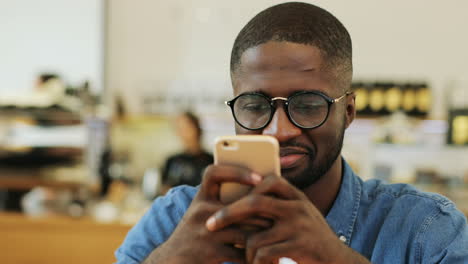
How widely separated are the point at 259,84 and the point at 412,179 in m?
3.43

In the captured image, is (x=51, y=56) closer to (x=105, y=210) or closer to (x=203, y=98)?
(x=203, y=98)

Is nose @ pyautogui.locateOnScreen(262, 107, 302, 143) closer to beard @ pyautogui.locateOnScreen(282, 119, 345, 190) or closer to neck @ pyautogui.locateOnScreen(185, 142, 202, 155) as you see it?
beard @ pyautogui.locateOnScreen(282, 119, 345, 190)

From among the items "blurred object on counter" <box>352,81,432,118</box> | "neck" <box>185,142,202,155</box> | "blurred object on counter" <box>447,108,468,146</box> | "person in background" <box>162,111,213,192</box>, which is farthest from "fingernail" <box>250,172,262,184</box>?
"blurred object on counter" <box>352,81,432,118</box>

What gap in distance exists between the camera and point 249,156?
2.55 ft

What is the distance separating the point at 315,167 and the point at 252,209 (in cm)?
30

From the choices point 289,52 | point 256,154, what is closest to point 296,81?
point 289,52

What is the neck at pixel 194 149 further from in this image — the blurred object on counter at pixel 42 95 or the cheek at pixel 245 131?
the cheek at pixel 245 131

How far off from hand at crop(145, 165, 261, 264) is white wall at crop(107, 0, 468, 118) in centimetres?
366

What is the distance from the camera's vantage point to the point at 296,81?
3.11 ft

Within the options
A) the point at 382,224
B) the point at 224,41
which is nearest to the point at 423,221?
the point at 382,224

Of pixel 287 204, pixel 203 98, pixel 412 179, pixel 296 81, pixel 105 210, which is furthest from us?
pixel 203 98

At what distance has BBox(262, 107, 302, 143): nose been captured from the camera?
0.94 m

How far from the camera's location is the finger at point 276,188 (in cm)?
72

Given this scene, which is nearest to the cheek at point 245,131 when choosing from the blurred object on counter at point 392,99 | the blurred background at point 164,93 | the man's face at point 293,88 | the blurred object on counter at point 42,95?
the man's face at point 293,88
